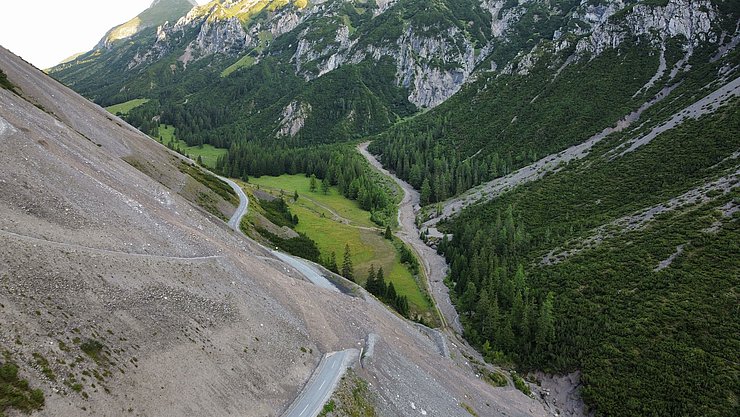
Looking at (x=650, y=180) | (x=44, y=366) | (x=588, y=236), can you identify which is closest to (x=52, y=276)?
(x=44, y=366)

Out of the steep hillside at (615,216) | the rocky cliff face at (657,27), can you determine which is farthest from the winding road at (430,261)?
the rocky cliff face at (657,27)

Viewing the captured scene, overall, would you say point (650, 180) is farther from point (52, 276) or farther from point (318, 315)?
point (52, 276)

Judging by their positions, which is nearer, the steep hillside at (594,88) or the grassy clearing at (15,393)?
the grassy clearing at (15,393)

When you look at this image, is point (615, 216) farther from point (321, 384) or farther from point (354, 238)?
point (321, 384)

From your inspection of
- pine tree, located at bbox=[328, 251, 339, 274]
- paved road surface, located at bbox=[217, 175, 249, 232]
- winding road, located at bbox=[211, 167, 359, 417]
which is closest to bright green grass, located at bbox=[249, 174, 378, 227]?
paved road surface, located at bbox=[217, 175, 249, 232]

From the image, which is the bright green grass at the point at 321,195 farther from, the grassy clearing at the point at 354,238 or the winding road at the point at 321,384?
the winding road at the point at 321,384
